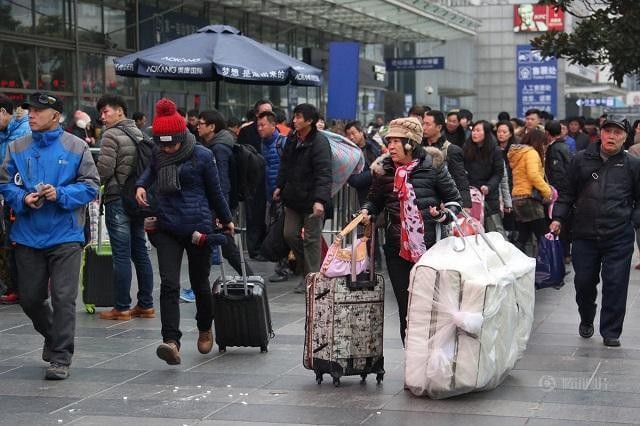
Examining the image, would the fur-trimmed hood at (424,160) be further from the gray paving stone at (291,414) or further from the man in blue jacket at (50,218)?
the man in blue jacket at (50,218)

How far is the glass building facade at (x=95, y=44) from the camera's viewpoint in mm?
20781

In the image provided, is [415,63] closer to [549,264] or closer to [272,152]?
[272,152]

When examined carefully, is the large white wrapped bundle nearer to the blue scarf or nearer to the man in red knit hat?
the man in red knit hat

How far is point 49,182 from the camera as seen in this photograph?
316 inches

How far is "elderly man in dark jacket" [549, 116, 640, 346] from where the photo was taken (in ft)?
30.3

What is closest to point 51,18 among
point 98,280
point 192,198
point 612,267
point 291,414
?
point 98,280

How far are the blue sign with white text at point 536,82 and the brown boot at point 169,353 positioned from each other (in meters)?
31.6

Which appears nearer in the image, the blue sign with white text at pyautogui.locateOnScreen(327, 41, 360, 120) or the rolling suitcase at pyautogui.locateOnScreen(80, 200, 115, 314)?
the rolling suitcase at pyautogui.locateOnScreen(80, 200, 115, 314)

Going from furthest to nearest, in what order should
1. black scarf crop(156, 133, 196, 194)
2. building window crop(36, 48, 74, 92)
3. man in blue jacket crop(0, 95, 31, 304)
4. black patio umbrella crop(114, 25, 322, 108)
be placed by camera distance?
building window crop(36, 48, 74, 92) < black patio umbrella crop(114, 25, 322, 108) < man in blue jacket crop(0, 95, 31, 304) < black scarf crop(156, 133, 196, 194)

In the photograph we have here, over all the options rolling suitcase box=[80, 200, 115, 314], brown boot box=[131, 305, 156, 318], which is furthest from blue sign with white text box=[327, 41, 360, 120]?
brown boot box=[131, 305, 156, 318]

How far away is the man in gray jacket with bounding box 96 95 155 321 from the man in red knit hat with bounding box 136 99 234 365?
177 cm

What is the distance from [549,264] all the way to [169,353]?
551 centimetres

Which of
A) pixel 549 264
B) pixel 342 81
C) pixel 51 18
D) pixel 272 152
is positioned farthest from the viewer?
pixel 51 18

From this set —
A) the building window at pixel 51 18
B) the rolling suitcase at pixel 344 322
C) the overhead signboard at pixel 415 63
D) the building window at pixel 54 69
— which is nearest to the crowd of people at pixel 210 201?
the rolling suitcase at pixel 344 322
